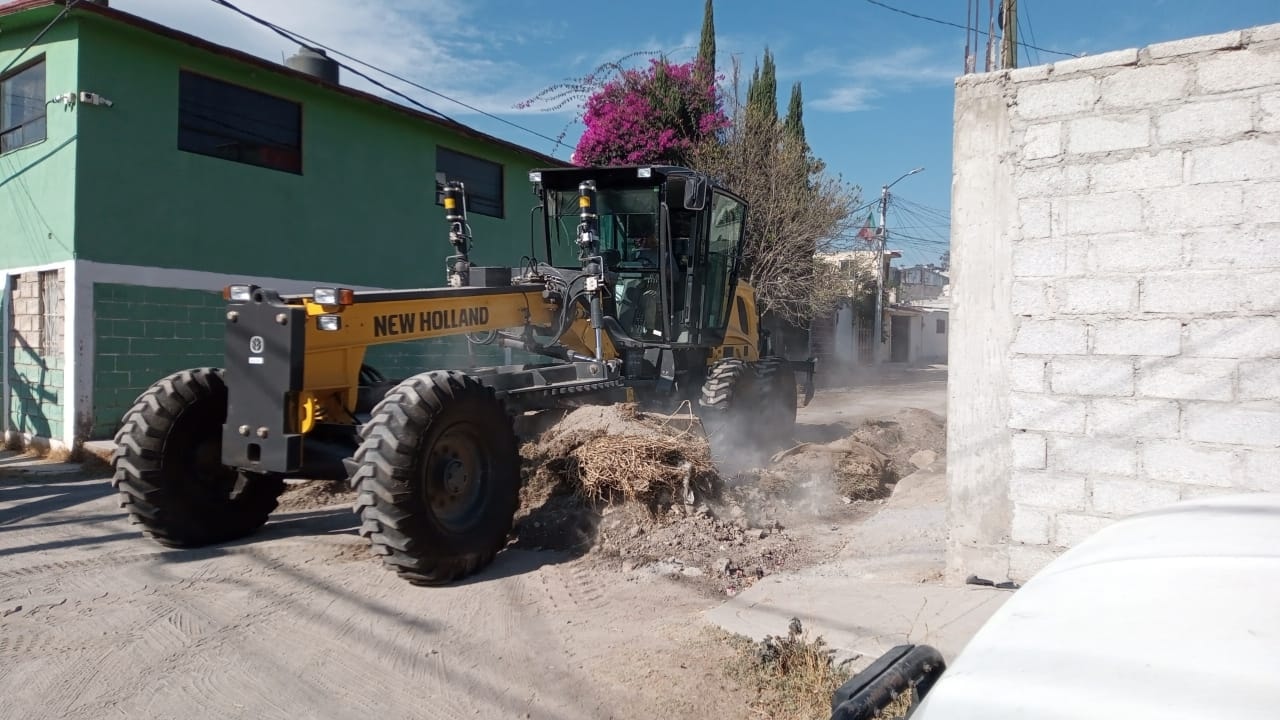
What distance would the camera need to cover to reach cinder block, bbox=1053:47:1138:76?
4.53 meters

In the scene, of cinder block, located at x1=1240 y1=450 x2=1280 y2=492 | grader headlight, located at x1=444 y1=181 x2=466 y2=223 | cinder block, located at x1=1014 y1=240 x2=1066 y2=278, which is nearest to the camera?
cinder block, located at x1=1240 y1=450 x2=1280 y2=492

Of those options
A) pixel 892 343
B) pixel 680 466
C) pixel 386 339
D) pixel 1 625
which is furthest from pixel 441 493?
pixel 892 343

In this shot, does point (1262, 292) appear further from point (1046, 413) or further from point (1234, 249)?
point (1046, 413)

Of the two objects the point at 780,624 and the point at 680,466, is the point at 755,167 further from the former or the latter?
the point at 780,624

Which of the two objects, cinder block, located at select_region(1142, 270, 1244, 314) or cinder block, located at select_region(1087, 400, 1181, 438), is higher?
cinder block, located at select_region(1142, 270, 1244, 314)

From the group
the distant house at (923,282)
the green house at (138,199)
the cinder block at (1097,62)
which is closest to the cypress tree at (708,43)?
the green house at (138,199)

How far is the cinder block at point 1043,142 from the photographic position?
4.73m

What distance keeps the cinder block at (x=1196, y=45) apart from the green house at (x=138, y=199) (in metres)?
9.55

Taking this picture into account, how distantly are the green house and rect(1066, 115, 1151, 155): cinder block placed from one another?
9142mm

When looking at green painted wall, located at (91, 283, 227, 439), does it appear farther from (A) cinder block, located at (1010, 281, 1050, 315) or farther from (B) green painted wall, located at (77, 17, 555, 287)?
(A) cinder block, located at (1010, 281, 1050, 315)

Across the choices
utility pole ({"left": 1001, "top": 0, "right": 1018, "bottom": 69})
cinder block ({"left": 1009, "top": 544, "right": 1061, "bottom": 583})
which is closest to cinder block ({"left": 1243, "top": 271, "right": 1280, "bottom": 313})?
cinder block ({"left": 1009, "top": 544, "right": 1061, "bottom": 583})

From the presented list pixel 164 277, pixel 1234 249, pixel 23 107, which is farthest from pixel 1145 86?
pixel 23 107

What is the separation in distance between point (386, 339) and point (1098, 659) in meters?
5.10

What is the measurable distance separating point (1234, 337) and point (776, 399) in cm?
638
